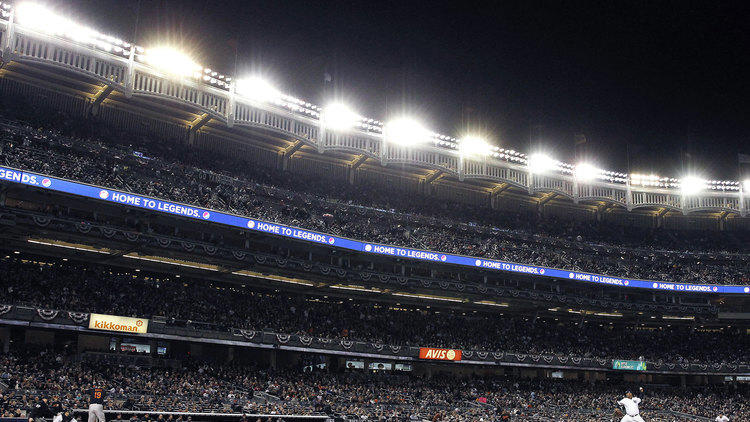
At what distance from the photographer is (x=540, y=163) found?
62938mm

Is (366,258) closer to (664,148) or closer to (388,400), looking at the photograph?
(388,400)

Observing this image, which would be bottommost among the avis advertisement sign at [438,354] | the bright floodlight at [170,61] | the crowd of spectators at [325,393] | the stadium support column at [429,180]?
the crowd of spectators at [325,393]

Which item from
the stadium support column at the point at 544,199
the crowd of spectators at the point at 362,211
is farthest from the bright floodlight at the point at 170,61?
the stadium support column at the point at 544,199

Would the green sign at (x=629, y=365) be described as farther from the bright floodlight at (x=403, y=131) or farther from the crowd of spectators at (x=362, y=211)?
the bright floodlight at (x=403, y=131)

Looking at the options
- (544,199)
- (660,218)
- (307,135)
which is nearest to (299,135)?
(307,135)

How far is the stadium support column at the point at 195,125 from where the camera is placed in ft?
161

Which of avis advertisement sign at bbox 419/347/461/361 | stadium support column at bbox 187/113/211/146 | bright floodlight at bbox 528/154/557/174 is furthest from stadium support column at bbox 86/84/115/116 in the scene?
bright floodlight at bbox 528/154/557/174

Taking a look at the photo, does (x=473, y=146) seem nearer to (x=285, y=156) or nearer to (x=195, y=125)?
(x=285, y=156)

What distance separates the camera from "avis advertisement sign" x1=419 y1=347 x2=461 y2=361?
49750 mm

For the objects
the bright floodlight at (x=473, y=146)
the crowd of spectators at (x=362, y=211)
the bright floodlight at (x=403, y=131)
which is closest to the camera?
the crowd of spectators at (x=362, y=211)

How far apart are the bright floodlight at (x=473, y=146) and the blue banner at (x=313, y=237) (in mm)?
11169

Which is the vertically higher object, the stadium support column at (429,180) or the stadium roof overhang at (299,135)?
the stadium roof overhang at (299,135)

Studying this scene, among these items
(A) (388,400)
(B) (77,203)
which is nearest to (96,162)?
(B) (77,203)

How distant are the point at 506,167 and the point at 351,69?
18.3 m
